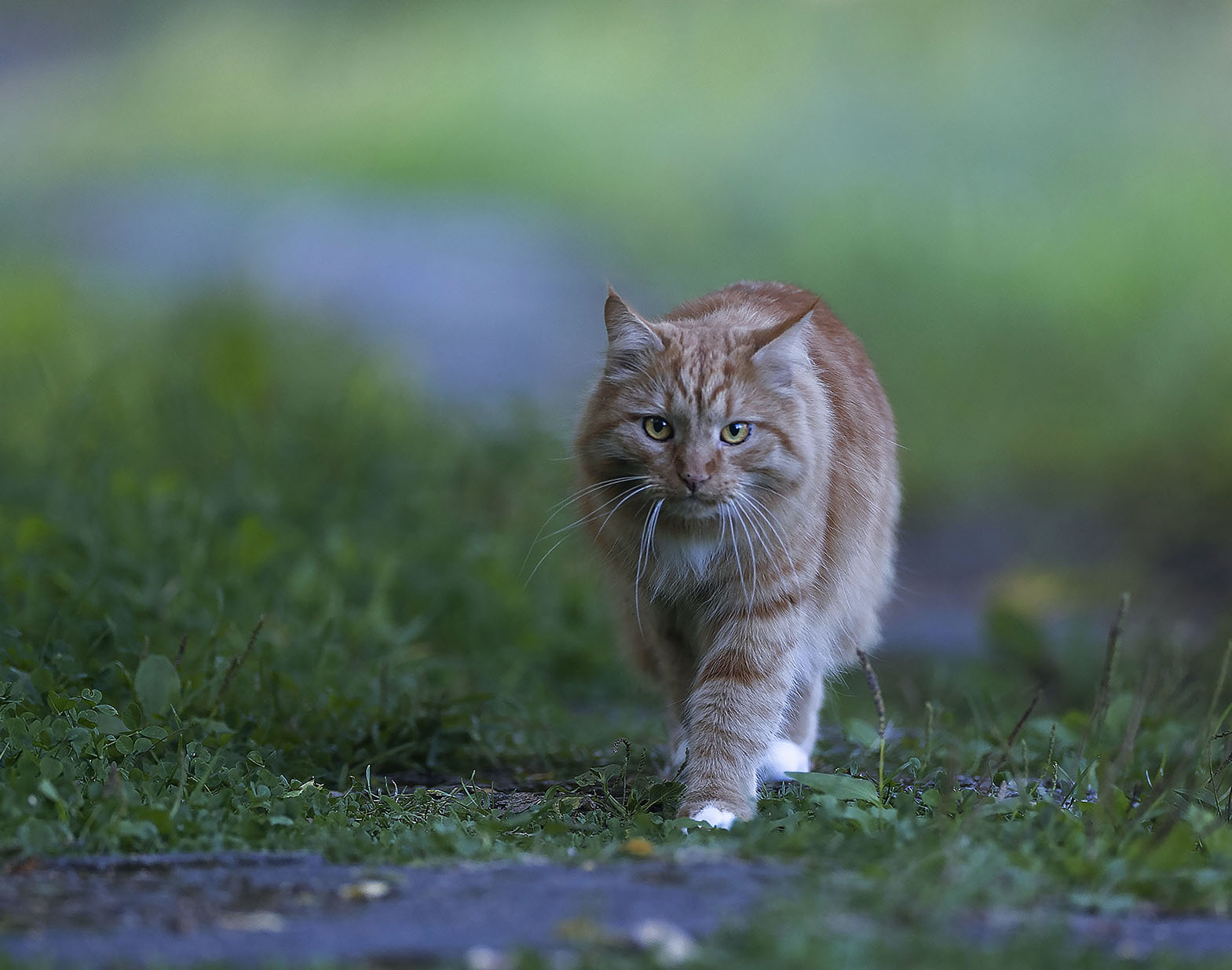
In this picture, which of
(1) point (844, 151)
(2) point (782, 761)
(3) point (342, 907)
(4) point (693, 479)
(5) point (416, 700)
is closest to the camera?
(3) point (342, 907)

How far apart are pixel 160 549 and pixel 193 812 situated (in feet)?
6.62

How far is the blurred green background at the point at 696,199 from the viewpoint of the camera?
8.57 meters

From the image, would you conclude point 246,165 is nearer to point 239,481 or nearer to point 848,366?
point 239,481

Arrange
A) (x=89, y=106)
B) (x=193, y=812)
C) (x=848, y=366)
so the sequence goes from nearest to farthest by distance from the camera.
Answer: (x=193, y=812), (x=848, y=366), (x=89, y=106)

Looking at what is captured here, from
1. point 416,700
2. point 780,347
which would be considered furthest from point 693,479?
point 416,700

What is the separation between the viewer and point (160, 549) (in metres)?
4.75

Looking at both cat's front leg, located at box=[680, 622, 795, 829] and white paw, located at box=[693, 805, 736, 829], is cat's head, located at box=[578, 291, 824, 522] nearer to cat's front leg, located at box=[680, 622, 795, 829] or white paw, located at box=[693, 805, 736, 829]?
cat's front leg, located at box=[680, 622, 795, 829]

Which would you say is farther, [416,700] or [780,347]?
[416,700]

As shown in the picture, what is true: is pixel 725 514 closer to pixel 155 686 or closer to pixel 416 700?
pixel 416 700

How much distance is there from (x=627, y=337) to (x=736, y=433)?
368 millimetres

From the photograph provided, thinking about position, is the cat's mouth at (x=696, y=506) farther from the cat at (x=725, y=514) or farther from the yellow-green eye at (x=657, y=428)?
the yellow-green eye at (x=657, y=428)

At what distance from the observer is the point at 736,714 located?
338 centimetres

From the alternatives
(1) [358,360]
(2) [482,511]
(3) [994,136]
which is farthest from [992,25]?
(2) [482,511]

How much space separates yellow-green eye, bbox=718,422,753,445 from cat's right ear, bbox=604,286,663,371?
10.4 inches
